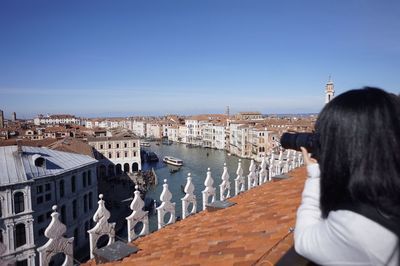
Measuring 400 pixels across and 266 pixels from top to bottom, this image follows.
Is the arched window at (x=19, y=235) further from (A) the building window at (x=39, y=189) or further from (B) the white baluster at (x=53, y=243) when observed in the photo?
(B) the white baluster at (x=53, y=243)

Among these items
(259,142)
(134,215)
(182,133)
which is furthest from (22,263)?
(182,133)

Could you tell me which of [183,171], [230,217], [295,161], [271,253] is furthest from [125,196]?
[271,253]

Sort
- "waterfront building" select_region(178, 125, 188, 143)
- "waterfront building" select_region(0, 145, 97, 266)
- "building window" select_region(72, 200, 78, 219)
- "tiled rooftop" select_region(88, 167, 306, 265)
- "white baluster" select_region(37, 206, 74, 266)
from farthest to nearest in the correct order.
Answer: "waterfront building" select_region(178, 125, 188, 143) < "building window" select_region(72, 200, 78, 219) < "waterfront building" select_region(0, 145, 97, 266) < "white baluster" select_region(37, 206, 74, 266) < "tiled rooftop" select_region(88, 167, 306, 265)

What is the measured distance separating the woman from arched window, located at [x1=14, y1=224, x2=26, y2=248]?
2001 centimetres

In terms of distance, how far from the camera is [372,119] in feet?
4.19

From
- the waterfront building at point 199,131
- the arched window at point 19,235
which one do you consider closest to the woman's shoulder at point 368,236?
the arched window at point 19,235

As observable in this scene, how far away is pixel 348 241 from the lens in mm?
1175

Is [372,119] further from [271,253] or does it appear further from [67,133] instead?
[67,133]

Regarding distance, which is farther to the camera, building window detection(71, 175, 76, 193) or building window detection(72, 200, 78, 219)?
building window detection(72, 200, 78, 219)

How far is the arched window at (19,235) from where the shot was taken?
701 inches

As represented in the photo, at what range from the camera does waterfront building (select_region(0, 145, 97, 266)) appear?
1756 cm

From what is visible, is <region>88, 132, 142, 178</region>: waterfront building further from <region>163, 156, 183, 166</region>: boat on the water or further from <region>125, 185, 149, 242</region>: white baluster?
<region>125, 185, 149, 242</region>: white baluster

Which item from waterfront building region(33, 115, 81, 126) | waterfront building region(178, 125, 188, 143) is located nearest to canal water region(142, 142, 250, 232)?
waterfront building region(178, 125, 188, 143)

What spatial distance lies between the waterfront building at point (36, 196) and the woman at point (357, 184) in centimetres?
1705
